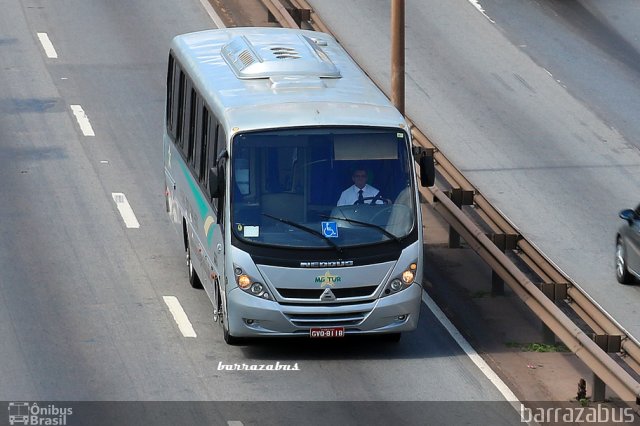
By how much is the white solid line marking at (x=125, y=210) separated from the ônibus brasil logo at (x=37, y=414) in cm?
688

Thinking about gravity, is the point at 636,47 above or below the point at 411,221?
below

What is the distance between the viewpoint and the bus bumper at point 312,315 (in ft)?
55.6

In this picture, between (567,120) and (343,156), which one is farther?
(567,120)

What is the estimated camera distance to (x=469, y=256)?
2159cm

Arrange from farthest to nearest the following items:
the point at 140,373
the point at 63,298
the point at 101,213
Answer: the point at 101,213, the point at 63,298, the point at 140,373

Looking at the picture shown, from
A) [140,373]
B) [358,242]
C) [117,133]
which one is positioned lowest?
[117,133]

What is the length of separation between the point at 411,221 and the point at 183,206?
13.9 feet

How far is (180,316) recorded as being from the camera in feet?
61.8

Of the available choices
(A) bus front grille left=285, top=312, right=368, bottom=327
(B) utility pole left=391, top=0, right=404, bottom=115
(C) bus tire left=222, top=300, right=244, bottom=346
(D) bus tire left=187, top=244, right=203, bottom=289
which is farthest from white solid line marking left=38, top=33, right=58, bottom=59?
(A) bus front grille left=285, top=312, right=368, bottom=327

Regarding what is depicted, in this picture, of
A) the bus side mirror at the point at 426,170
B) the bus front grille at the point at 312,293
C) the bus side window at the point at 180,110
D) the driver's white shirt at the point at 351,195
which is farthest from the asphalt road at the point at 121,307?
the bus side mirror at the point at 426,170

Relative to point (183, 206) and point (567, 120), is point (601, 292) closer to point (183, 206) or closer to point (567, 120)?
point (183, 206)

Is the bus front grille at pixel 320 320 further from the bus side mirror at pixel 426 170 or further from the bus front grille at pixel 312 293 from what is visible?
the bus side mirror at pixel 426 170

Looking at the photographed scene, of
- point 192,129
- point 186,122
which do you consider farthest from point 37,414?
point 186,122

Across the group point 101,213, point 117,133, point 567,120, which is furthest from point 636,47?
point 101,213
